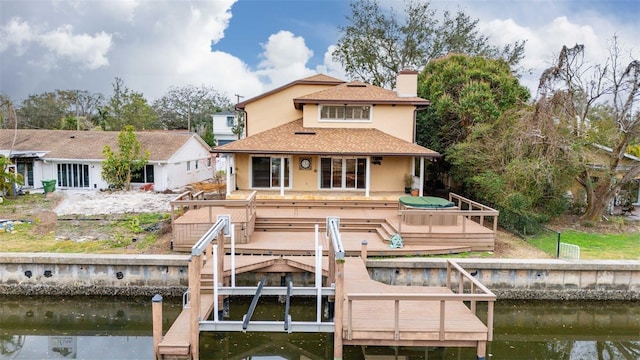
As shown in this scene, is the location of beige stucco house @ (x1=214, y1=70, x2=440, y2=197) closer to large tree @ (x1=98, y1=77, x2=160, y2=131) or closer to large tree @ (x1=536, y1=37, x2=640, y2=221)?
large tree @ (x1=536, y1=37, x2=640, y2=221)

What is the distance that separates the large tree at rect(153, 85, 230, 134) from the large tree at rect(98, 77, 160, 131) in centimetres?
842

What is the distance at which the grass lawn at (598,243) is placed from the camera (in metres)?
11.9

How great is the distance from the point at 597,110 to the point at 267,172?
45.5 ft

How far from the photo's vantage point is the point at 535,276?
1084cm

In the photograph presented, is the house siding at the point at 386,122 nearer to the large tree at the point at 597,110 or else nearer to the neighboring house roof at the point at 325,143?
the neighboring house roof at the point at 325,143

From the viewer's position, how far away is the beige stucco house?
16594 millimetres

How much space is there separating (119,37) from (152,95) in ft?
87.1

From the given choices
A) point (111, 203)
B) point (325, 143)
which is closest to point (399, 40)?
point (325, 143)

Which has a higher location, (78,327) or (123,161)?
(123,161)

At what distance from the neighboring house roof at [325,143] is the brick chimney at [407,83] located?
228 cm

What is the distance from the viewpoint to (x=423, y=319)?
23.5 ft

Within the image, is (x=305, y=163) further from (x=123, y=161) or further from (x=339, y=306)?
(x=123, y=161)

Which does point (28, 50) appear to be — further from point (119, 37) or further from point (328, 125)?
point (328, 125)

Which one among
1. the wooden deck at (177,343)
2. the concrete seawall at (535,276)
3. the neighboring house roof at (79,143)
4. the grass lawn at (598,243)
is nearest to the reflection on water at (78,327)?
the wooden deck at (177,343)
